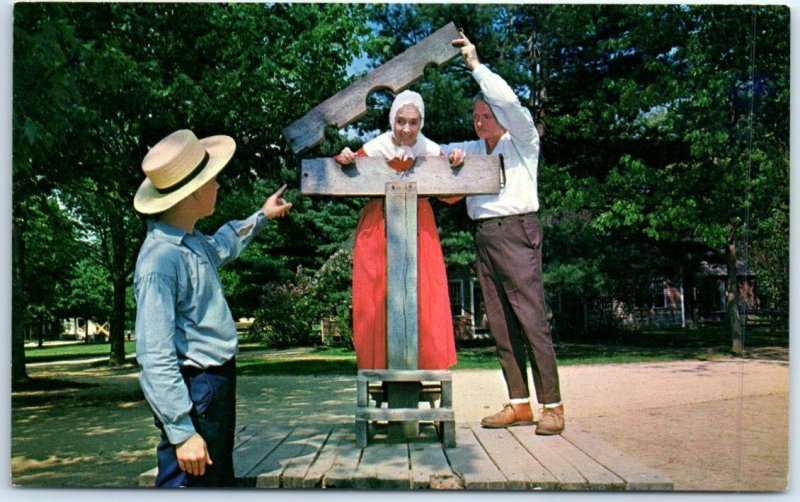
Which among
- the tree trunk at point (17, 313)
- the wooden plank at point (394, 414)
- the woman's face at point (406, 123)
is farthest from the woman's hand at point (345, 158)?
the tree trunk at point (17, 313)

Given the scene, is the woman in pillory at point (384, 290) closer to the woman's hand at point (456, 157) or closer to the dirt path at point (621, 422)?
the woman's hand at point (456, 157)

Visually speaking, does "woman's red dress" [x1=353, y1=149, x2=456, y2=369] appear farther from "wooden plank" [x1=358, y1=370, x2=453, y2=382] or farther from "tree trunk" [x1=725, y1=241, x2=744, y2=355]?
"tree trunk" [x1=725, y1=241, x2=744, y2=355]

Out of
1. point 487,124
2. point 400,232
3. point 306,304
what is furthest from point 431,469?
point 306,304

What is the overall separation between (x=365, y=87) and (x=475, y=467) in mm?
1863

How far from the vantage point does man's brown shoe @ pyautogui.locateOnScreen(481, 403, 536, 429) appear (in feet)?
12.8

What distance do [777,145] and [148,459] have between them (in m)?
4.26

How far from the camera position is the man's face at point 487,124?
13.5 ft

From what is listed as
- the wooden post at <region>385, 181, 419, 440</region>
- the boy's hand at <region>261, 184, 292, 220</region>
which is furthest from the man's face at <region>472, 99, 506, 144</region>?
the boy's hand at <region>261, 184, 292, 220</region>

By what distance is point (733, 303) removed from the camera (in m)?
5.38

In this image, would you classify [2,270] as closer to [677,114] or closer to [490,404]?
[490,404]

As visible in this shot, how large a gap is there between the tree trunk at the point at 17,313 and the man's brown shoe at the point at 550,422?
308 centimetres

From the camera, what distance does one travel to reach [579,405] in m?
4.84

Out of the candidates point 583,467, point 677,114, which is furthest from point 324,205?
point 677,114

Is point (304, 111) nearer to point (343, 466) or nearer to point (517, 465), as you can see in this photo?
point (343, 466)
